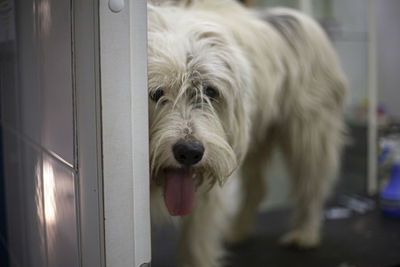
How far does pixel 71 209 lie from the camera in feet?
2.33

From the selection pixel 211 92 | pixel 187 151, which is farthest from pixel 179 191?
pixel 211 92

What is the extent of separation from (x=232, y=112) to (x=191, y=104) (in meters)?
0.12

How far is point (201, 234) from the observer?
1.26m

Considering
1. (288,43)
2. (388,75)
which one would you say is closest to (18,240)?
(288,43)

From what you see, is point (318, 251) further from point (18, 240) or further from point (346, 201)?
point (18, 240)

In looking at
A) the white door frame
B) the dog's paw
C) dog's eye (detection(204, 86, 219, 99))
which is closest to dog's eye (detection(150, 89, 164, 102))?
dog's eye (detection(204, 86, 219, 99))

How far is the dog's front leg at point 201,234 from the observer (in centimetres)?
124

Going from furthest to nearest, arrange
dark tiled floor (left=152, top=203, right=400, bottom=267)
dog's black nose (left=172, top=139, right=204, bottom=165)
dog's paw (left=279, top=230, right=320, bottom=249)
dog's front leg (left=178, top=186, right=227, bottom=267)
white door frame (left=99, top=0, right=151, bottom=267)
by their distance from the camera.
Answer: dog's paw (left=279, top=230, right=320, bottom=249) < dark tiled floor (left=152, top=203, right=400, bottom=267) < dog's front leg (left=178, top=186, right=227, bottom=267) < dog's black nose (left=172, top=139, right=204, bottom=165) < white door frame (left=99, top=0, right=151, bottom=267)

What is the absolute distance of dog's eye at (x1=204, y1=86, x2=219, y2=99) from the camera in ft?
3.22

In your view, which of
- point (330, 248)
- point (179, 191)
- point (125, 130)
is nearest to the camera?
point (125, 130)

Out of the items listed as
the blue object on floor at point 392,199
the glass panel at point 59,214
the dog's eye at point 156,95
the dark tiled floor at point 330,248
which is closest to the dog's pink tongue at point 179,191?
the dog's eye at point 156,95

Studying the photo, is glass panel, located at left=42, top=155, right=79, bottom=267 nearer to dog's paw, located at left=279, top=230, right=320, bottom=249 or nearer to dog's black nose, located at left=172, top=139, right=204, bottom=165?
dog's black nose, located at left=172, top=139, right=204, bottom=165

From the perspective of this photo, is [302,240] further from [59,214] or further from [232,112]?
[59,214]

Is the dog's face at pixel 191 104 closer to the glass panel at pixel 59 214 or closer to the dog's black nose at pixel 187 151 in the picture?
the dog's black nose at pixel 187 151
